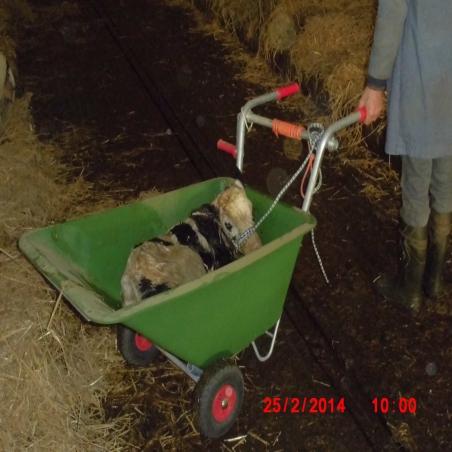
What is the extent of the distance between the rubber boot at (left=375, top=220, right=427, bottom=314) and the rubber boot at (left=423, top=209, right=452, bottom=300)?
8cm

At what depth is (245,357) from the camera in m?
2.50

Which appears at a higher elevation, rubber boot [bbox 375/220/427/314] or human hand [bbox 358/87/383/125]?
human hand [bbox 358/87/383/125]

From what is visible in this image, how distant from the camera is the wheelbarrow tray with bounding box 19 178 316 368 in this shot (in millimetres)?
1634

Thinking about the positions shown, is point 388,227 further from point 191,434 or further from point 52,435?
point 52,435

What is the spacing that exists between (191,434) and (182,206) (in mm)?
898

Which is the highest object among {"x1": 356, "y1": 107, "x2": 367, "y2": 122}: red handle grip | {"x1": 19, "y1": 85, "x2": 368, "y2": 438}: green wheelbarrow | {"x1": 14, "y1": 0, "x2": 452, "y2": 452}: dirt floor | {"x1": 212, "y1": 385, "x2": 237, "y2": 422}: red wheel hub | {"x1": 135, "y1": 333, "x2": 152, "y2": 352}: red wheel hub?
{"x1": 356, "y1": 107, "x2": 367, "y2": 122}: red handle grip

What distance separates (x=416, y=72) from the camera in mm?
2006
